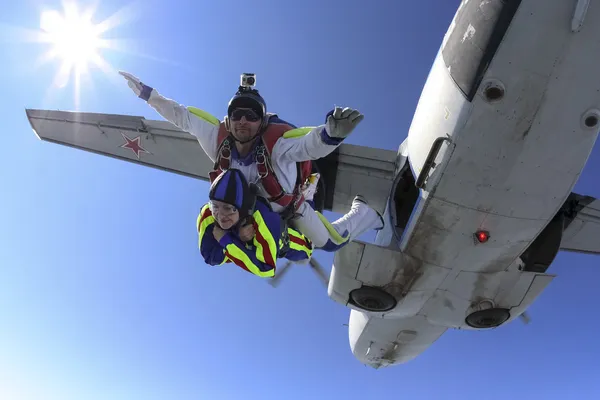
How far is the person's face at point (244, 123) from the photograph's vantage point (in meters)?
5.55

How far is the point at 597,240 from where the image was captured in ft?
35.5

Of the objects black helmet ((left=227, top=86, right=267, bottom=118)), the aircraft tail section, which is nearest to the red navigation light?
black helmet ((left=227, top=86, right=267, bottom=118))

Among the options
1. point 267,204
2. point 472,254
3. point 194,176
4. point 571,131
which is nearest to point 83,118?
point 194,176

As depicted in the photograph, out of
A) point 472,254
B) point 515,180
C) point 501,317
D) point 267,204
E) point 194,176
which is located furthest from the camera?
point 194,176

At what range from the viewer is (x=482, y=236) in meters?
7.72

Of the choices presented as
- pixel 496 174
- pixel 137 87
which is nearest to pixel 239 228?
pixel 137 87

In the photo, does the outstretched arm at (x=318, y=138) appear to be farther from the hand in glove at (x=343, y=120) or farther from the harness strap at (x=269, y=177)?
the harness strap at (x=269, y=177)

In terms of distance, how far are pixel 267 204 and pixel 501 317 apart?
6.53m

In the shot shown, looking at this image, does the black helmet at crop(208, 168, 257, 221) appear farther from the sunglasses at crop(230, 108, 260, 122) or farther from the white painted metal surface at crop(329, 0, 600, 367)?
the white painted metal surface at crop(329, 0, 600, 367)

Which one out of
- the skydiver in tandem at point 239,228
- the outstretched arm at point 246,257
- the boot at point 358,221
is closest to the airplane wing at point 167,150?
the boot at point 358,221

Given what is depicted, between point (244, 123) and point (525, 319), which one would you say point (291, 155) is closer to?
point (244, 123)

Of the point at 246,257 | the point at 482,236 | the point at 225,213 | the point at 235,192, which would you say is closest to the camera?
the point at 235,192

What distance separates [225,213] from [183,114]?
1.95 metres

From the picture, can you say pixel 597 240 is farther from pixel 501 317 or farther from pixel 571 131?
pixel 571 131
